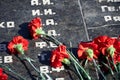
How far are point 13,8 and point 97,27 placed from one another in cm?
70

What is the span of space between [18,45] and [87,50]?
0.47 m

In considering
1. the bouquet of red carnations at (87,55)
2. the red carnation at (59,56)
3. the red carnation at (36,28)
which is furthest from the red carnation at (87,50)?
the red carnation at (36,28)

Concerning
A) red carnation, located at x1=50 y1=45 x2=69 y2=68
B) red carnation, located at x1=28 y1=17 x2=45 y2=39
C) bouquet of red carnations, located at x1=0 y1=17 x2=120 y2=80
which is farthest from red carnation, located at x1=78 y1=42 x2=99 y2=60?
red carnation, located at x1=28 y1=17 x2=45 y2=39

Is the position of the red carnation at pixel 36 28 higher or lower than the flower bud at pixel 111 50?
higher

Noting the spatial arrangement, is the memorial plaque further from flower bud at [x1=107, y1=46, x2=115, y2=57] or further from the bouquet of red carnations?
flower bud at [x1=107, y1=46, x2=115, y2=57]

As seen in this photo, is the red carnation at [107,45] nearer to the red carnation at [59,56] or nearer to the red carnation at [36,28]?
the red carnation at [59,56]

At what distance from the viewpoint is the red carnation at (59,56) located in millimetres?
2537

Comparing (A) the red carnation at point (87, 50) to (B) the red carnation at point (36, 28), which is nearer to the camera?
(A) the red carnation at point (87, 50)

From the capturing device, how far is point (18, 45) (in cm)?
262

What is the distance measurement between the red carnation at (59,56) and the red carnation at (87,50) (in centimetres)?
12

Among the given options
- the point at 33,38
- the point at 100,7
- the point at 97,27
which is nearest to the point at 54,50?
the point at 33,38

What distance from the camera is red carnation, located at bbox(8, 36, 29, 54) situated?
2.63 meters

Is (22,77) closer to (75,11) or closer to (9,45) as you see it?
(9,45)

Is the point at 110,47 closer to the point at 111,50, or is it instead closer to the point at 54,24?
the point at 111,50
